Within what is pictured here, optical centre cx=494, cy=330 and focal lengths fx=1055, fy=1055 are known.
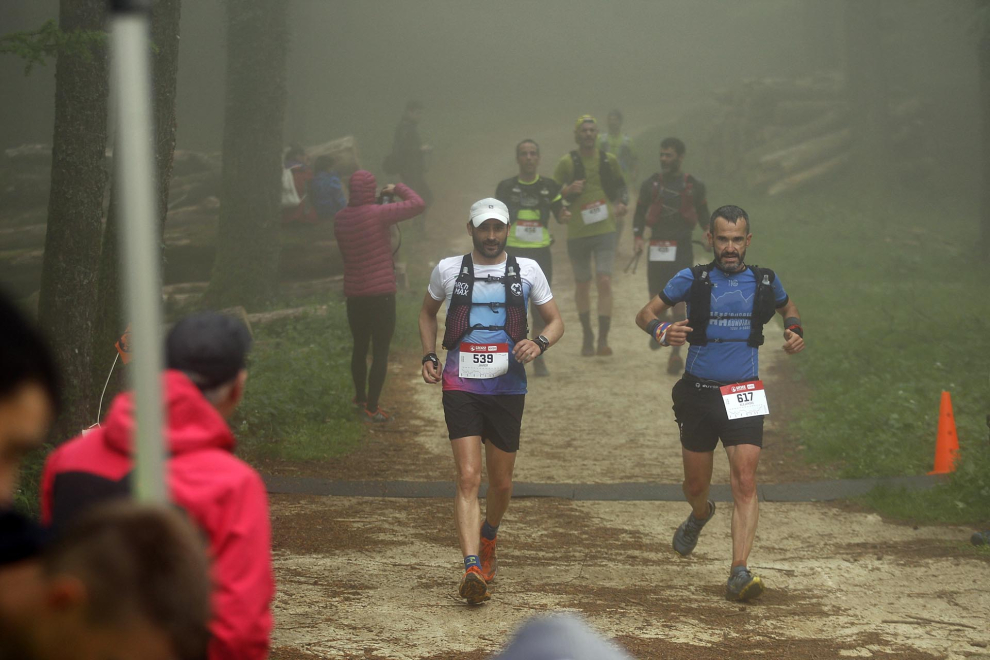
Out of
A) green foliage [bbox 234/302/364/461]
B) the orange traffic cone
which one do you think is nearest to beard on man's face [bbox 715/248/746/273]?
the orange traffic cone

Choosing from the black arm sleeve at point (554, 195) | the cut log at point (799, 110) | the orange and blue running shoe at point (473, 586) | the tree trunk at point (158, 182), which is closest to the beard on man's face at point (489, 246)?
the orange and blue running shoe at point (473, 586)

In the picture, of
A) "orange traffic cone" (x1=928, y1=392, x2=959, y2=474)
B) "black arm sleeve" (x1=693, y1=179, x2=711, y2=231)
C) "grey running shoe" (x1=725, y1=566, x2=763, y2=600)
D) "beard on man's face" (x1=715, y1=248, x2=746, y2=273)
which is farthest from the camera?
"black arm sleeve" (x1=693, y1=179, x2=711, y2=231)

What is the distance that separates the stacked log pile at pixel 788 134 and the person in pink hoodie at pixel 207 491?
23141 millimetres

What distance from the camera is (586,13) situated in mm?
A: 54562

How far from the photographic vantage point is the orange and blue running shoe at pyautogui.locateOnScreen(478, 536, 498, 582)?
6430 millimetres

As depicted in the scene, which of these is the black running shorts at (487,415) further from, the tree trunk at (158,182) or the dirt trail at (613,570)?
the tree trunk at (158,182)

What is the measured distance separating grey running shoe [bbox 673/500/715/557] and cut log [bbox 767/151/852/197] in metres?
18.4

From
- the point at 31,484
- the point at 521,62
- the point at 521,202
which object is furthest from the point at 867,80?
the point at 521,62

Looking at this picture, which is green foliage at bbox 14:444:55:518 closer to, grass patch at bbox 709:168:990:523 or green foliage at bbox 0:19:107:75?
green foliage at bbox 0:19:107:75

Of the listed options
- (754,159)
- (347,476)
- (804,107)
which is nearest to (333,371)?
(347,476)

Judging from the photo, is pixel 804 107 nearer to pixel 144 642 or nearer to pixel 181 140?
pixel 181 140

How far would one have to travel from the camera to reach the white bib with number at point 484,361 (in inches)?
252

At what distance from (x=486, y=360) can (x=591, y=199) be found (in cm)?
592

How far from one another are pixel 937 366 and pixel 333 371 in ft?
22.8
